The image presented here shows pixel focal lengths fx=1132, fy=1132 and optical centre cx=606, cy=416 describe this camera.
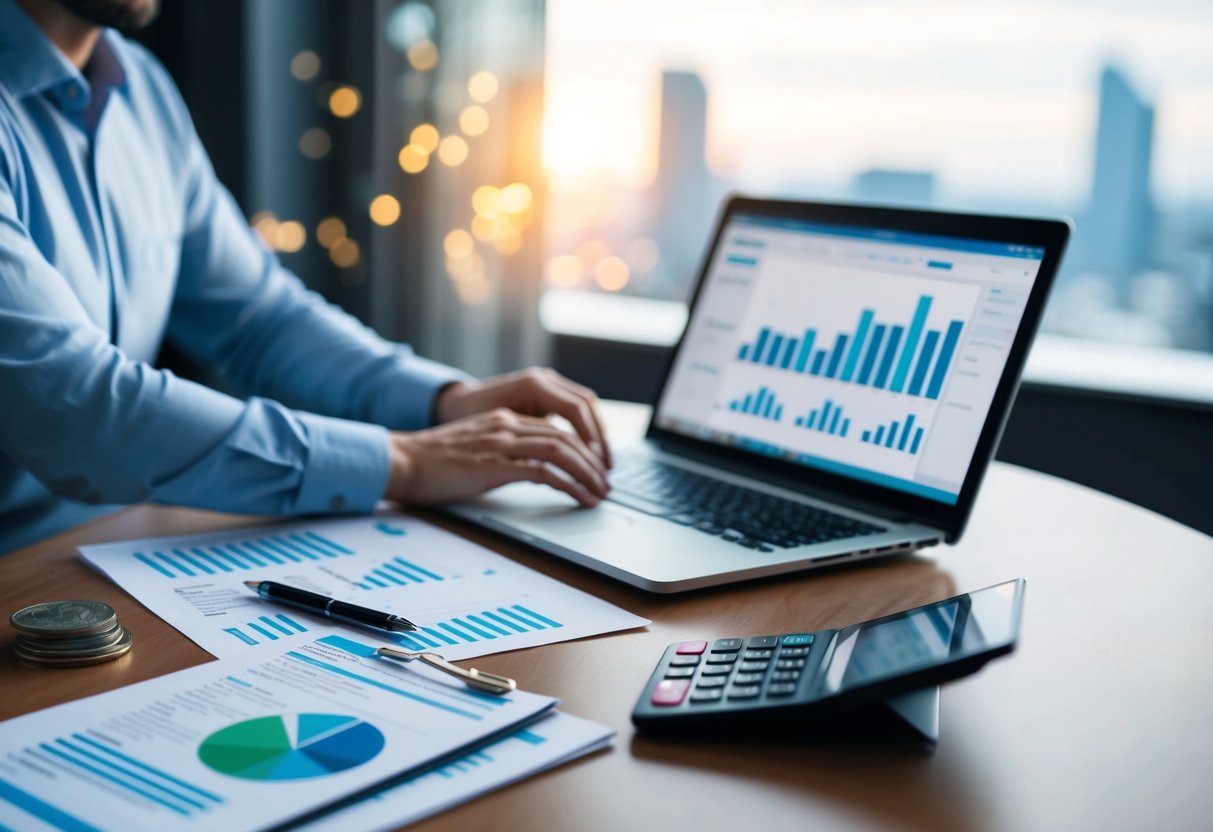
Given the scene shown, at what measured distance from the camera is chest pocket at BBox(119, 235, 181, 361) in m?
1.28

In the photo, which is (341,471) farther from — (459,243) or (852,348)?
(459,243)

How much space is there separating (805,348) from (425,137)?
1.45 m

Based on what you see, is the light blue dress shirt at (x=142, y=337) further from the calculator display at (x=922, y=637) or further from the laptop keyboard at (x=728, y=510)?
the calculator display at (x=922, y=637)

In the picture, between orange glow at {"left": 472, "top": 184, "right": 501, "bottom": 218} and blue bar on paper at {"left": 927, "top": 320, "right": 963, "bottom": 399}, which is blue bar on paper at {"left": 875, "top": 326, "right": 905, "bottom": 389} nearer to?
blue bar on paper at {"left": 927, "top": 320, "right": 963, "bottom": 399}

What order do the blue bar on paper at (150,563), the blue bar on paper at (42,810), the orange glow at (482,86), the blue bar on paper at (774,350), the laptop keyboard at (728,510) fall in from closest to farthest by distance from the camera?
the blue bar on paper at (42,810) < the blue bar on paper at (150,563) < the laptop keyboard at (728,510) < the blue bar on paper at (774,350) < the orange glow at (482,86)

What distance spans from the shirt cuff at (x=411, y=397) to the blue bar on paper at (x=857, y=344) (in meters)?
0.44

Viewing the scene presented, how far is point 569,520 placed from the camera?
0.98 m

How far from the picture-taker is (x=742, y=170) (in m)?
2.48

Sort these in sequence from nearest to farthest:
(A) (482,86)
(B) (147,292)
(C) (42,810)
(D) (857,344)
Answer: (C) (42,810) → (D) (857,344) → (B) (147,292) → (A) (482,86)

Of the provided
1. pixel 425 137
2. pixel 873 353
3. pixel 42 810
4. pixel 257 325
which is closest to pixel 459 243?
pixel 425 137

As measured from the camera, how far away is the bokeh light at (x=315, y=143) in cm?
239

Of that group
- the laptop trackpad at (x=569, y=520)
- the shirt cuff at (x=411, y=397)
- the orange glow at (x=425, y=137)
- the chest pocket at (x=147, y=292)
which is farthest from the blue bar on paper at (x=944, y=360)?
the orange glow at (x=425, y=137)

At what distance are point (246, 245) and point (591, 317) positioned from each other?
1195 mm

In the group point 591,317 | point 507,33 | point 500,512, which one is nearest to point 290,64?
point 507,33
